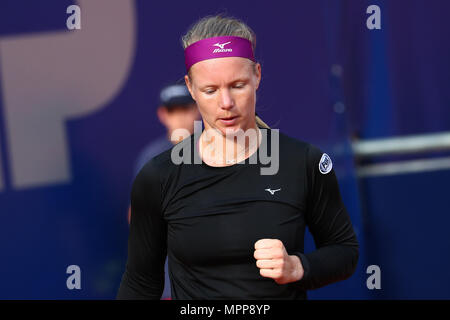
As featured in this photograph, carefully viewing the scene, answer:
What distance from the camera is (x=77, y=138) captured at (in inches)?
114

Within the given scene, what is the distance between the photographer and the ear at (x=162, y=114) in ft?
9.56

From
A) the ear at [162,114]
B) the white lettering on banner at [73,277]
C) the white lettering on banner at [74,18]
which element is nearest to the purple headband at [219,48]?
the ear at [162,114]

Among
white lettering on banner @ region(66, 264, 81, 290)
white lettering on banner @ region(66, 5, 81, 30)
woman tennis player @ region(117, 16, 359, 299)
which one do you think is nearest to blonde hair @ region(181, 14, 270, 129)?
woman tennis player @ region(117, 16, 359, 299)

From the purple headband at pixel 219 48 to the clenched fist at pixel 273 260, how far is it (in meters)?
0.51

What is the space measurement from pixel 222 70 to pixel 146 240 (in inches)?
20.8

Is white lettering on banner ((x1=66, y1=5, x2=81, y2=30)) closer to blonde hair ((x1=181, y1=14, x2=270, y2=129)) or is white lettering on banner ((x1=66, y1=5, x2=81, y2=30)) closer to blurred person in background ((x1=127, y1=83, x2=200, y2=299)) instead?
blurred person in background ((x1=127, y1=83, x2=200, y2=299))

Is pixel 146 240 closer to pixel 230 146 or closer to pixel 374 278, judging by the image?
pixel 230 146

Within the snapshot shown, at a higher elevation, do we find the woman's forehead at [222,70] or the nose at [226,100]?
the woman's forehead at [222,70]

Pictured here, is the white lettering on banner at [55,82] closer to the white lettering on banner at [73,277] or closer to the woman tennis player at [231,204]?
the white lettering on banner at [73,277]

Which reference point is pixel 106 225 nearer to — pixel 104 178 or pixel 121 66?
pixel 104 178

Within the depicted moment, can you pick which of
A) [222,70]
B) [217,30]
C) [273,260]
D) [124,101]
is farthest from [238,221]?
[124,101]

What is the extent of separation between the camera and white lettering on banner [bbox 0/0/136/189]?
290cm

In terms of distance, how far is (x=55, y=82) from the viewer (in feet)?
9.55

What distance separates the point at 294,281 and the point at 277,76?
178 cm
